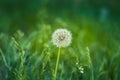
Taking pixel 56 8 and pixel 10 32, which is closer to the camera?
pixel 10 32

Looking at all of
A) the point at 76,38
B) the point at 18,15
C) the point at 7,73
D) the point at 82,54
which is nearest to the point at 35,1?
the point at 18,15

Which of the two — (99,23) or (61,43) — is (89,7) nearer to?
(99,23)

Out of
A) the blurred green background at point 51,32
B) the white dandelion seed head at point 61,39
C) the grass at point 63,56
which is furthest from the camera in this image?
the blurred green background at point 51,32

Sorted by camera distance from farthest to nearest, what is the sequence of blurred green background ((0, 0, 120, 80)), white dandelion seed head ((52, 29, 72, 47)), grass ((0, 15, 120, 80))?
blurred green background ((0, 0, 120, 80)) → grass ((0, 15, 120, 80)) → white dandelion seed head ((52, 29, 72, 47))

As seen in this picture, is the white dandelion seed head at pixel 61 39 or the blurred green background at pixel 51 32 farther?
the blurred green background at pixel 51 32

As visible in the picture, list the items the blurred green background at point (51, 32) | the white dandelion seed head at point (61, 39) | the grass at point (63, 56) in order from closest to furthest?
the white dandelion seed head at point (61, 39), the grass at point (63, 56), the blurred green background at point (51, 32)

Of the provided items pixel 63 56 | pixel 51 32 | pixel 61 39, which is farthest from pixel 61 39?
pixel 51 32

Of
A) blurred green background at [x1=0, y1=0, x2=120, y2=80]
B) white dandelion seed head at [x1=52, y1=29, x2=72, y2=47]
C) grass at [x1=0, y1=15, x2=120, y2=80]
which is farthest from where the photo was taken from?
blurred green background at [x1=0, y1=0, x2=120, y2=80]

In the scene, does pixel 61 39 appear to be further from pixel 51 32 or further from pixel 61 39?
pixel 51 32
